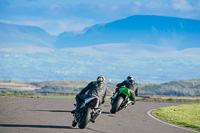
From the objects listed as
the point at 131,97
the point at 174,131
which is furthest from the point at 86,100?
the point at 131,97

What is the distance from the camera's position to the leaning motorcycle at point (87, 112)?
13.6 m

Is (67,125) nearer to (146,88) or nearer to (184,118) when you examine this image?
(184,118)

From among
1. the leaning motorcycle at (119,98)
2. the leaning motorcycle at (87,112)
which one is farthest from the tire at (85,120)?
the leaning motorcycle at (119,98)

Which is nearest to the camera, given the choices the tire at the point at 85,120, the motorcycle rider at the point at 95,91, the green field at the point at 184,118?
the tire at the point at 85,120

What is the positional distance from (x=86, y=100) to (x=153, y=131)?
2355 millimetres

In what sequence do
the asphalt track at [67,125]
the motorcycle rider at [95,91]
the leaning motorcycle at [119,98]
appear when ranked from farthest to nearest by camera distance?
the leaning motorcycle at [119,98]
the motorcycle rider at [95,91]
the asphalt track at [67,125]

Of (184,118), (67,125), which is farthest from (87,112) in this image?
(184,118)

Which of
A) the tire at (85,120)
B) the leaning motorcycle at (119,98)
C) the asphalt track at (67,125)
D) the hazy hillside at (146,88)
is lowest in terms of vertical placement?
the asphalt track at (67,125)

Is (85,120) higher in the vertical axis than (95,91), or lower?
lower

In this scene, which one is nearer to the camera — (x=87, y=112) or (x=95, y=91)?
(x=87, y=112)

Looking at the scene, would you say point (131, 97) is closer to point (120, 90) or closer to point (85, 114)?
point (120, 90)

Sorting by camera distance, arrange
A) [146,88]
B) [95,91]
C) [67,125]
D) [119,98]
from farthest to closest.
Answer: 1. [146,88]
2. [119,98]
3. [67,125]
4. [95,91]

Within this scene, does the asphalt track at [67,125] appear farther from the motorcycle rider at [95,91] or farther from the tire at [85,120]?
the motorcycle rider at [95,91]

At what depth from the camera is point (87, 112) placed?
13.6 meters
